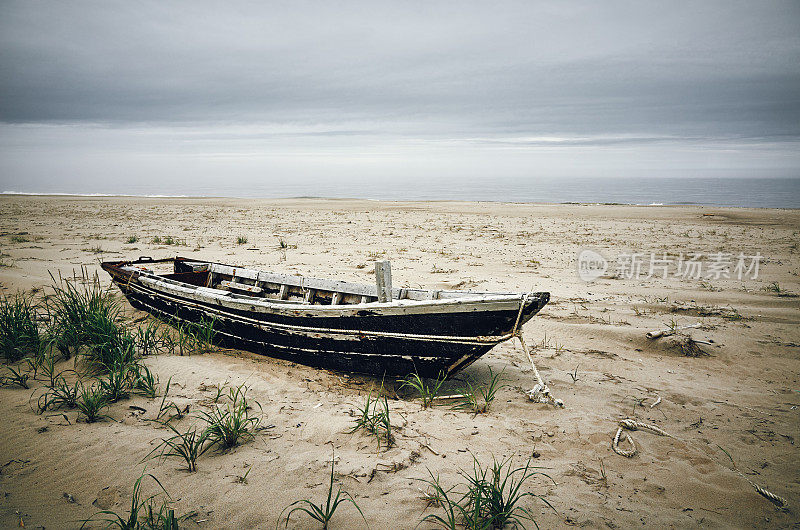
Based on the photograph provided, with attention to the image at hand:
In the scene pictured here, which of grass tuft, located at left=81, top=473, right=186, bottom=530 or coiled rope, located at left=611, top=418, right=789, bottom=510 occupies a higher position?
grass tuft, located at left=81, top=473, right=186, bottom=530

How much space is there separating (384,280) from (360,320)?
1.61 feet

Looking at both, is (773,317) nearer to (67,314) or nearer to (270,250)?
(67,314)

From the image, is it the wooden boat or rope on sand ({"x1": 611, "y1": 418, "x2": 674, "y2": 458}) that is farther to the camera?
the wooden boat

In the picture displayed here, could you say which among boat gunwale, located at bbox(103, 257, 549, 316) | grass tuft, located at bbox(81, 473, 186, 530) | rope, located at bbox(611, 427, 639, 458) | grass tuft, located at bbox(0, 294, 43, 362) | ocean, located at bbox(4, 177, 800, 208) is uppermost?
ocean, located at bbox(4, 177, 800, 208)

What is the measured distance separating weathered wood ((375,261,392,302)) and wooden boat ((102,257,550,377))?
0.01 meters

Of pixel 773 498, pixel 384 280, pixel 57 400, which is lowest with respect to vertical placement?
pixel 773 498

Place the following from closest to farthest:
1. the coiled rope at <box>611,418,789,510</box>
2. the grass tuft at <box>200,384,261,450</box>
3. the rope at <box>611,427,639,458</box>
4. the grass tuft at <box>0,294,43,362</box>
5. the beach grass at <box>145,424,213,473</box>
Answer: the coiled rope at <box>611,418,789,510</box> < the beach grass at <box>145,424,213,473</box> < the grass tuft at <box>200,384,261,450</box> < the rope at <box>611,427,639,458</box> < the grass tuft at <box>0,294,43,362</box>

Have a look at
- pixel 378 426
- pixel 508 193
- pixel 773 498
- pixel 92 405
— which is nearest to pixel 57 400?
pixel 92 405

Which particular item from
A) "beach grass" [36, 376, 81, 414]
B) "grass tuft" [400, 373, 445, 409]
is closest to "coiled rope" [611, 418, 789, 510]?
"grass tuft" [400, 373, 445, 409]

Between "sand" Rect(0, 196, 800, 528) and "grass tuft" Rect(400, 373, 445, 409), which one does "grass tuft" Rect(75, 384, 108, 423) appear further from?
"grass tuft" Rect(400, 373, 445, 409)

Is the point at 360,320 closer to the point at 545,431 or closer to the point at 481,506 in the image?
the point at 545,431

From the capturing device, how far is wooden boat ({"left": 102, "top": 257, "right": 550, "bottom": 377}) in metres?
3.86

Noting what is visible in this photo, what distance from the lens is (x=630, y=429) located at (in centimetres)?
380

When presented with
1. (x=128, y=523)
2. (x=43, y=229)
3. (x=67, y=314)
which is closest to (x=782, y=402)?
(x=128, y=523)
